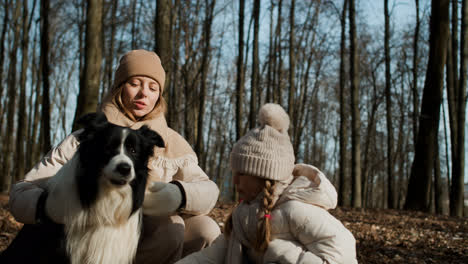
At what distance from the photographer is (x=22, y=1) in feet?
61.1

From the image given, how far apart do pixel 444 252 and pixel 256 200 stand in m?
3.72

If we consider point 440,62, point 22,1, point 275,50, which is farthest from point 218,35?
point 440,62

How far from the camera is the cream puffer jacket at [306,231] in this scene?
8.20 ft

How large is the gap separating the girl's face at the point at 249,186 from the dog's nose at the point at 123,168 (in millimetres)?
867

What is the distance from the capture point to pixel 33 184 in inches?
114

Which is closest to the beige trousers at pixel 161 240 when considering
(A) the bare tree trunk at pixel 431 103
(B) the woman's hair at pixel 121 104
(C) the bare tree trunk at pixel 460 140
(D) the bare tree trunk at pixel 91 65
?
(B) the woman's hair at pixel 121 104

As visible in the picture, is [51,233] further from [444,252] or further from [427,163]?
[427,163]

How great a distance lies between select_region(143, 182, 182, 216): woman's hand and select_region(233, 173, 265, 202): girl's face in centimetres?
49

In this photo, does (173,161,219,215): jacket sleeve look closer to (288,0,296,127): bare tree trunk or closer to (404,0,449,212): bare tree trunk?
(404,0,449,212): bare tree trunk

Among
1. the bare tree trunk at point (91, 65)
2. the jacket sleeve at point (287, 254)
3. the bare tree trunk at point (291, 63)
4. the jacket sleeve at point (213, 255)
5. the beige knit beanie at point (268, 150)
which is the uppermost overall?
the bare tree trunk at point (291, 63)

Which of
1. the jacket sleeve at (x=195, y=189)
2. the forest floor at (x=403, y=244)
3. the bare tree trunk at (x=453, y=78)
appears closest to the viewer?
the jacket sleeve at (x=195, y=189)

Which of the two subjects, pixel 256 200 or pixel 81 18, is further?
pixel 81 18

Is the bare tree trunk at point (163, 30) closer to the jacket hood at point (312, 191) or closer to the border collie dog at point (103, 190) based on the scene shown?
the border collie dog at point (103, 190)

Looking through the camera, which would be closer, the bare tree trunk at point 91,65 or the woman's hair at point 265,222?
the woman's hair at point 265,222
